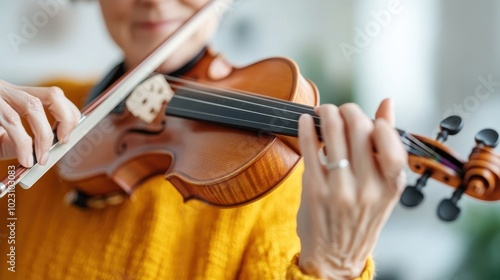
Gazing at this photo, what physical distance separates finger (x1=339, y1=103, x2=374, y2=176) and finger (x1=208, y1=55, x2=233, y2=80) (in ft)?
1.05

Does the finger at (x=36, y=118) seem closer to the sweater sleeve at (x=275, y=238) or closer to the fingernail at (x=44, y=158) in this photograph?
the fingernail at (x=44, y=158)

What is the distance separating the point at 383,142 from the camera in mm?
425

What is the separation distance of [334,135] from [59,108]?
277 mm

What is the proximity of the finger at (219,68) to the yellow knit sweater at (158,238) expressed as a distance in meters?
0.16

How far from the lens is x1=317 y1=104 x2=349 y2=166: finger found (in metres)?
0.45

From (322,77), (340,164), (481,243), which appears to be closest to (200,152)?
(340,164)

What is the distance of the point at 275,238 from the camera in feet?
2.08

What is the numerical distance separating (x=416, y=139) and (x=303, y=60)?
1023 millimetres

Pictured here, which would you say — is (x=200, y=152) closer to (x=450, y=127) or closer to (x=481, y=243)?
(x=450, y=127)

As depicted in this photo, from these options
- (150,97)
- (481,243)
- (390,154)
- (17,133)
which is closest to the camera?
(390,154)

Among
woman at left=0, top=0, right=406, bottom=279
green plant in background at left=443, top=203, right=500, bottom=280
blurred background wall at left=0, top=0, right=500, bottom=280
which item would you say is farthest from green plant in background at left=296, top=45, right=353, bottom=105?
woman at left=0, top=0, right=406, bottom=279

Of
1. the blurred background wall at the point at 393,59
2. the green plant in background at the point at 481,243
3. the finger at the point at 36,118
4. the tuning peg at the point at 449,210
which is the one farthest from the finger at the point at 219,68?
the green plant in background at the point at 481,243

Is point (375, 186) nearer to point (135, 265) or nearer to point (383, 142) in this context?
point (383, 142)

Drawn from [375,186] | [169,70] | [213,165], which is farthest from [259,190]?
[169,70]
